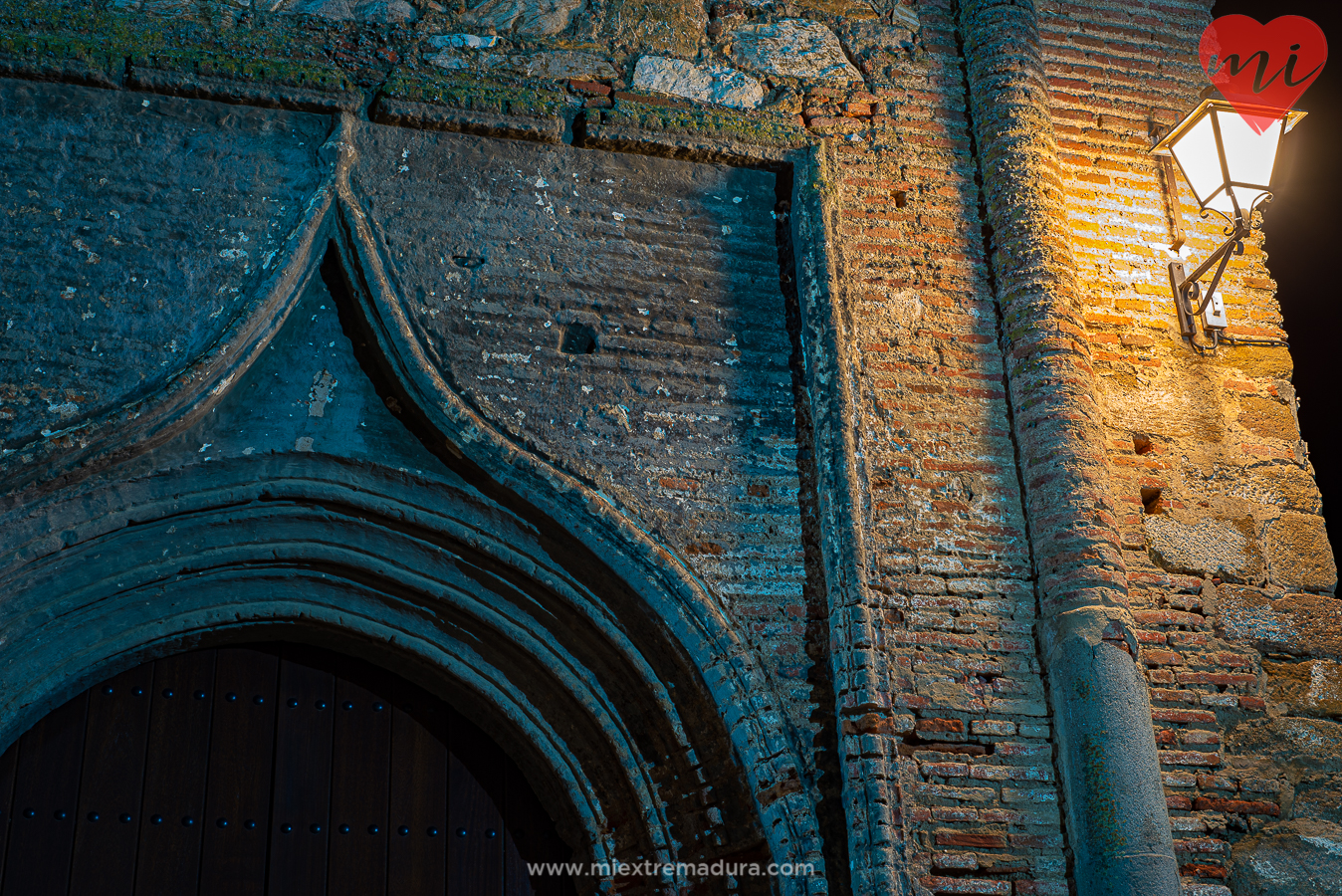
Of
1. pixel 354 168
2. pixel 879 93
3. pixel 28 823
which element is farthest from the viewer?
pixel 879 93

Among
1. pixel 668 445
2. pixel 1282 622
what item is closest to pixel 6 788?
pixel 668 445

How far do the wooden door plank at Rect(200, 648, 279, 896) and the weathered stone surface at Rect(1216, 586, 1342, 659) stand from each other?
315cm

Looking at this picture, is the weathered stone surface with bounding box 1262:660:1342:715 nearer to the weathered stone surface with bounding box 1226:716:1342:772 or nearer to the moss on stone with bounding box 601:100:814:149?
the weathered stone surface with bounding box 1226:716:1342:772

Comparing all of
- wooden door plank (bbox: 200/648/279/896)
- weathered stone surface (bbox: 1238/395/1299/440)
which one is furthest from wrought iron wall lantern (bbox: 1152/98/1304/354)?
wooden door plank (bbox: 200/648/279/896)

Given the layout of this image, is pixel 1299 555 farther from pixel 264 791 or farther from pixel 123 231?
pixel 123 231

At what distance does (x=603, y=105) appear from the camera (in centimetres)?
379

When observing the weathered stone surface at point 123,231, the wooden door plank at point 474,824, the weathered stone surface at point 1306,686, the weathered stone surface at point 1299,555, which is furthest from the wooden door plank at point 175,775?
the weathered stone surface at point 1299,555

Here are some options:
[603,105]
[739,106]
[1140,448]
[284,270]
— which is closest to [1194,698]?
[1140,448]

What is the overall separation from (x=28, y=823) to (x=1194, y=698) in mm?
3577

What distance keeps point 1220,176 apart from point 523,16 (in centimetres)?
271

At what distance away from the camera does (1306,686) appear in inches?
134

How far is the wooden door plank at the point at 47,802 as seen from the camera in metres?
2.92

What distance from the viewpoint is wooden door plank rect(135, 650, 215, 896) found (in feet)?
9.84

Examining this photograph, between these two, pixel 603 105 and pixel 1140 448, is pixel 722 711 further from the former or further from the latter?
pixel 603 105
